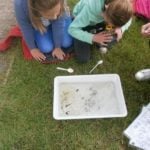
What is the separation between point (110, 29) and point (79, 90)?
0.40 m

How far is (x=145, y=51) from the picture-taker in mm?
2287

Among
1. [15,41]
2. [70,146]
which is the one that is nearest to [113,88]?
[70,146]

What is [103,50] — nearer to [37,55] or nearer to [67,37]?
[67,37]

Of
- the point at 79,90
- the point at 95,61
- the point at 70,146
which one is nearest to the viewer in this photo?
the point at 70,146

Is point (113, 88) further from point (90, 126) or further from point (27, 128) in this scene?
point (27, 128)

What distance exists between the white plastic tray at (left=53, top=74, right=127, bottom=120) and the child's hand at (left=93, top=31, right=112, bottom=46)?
195mm

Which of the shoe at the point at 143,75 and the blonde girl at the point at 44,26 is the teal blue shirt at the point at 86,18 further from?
the shoe at the point at 143,75

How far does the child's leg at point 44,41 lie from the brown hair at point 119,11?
52 cm

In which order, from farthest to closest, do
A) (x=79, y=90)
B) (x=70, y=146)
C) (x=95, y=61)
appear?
(x=95, y=61)
(x=79, y=90)
(x=70, y=146)

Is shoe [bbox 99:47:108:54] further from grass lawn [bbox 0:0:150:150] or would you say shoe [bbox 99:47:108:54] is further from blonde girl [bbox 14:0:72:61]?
blonde girl [bbox 14:0:72:61]

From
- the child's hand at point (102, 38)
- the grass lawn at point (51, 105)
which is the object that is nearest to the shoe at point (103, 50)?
the grass lawn at point (51, 105)

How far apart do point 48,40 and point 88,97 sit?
457mm

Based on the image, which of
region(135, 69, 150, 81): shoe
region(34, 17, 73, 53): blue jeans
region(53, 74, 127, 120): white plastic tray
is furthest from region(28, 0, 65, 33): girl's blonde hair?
region(135, 69, 150, 81): shoe

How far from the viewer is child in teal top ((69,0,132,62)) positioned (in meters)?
1.79
